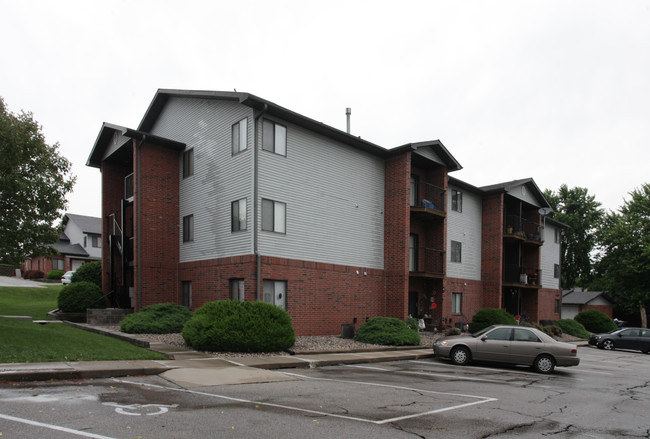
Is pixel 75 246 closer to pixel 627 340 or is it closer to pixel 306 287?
pixel 306 287

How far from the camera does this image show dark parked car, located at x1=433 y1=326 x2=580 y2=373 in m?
15.7

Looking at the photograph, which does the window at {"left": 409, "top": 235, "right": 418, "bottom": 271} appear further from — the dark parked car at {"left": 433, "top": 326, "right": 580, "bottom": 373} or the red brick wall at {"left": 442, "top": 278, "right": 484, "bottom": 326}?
the dark parked car at {"left": 433, "top": 326, "right": 580, "bottom": 373}

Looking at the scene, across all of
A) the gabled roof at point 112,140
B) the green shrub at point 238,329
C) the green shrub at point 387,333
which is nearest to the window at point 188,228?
the gabled roof at point 112,140

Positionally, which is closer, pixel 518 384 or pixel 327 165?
pixel 518 384

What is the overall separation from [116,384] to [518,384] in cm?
956

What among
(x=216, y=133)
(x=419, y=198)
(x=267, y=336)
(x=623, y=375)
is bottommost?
(x=623, y=375)

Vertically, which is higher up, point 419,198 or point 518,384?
point 419,198

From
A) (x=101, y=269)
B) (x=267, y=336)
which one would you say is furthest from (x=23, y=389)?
(x=101, y=269)

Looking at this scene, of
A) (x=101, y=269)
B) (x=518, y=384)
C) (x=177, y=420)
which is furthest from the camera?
(x=101, y=269)

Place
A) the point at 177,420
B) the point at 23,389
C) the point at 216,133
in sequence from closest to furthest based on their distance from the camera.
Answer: the point at 177,420 < the point at 23,389 < the point at 216,133

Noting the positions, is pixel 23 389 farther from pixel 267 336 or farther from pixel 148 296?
pixel 148 296

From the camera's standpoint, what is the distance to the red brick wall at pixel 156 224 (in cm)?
2205

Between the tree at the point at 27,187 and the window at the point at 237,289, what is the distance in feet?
26.5

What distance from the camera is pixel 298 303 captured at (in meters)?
20.1
